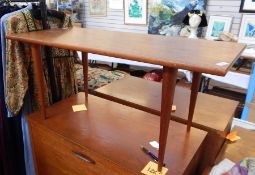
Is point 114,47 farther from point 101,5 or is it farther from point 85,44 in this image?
point 101,5

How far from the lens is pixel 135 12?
3.28 metres

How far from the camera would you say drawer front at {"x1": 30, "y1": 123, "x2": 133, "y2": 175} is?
85cm

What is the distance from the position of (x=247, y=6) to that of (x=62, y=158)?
2507mm

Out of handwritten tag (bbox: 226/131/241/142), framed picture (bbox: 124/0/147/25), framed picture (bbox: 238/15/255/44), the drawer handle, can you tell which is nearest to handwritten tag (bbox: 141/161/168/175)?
the drawer handle

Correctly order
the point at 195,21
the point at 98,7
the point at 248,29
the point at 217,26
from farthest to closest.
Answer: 1. the point at 98,7
2. the point at 217,26
3. the point at 248,29
4. the point at 195,21

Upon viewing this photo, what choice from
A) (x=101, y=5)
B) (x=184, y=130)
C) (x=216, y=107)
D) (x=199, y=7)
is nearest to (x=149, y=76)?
(x=199, y=7)

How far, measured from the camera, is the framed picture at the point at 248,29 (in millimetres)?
2466

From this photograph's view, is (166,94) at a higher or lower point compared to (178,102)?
higher

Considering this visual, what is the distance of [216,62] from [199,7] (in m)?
2.43

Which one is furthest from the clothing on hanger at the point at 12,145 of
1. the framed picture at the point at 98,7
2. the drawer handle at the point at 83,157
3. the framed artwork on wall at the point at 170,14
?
the framed picture at the point at 98,7

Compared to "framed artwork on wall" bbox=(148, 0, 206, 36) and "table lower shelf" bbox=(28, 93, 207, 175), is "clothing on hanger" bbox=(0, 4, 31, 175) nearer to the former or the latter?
"table lower shelf" bbox=(28, 93, 207, 175)

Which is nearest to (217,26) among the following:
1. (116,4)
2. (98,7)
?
(116,4)

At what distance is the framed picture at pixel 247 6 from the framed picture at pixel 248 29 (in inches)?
2.5

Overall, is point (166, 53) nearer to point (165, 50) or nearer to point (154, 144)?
point (165, 50)
